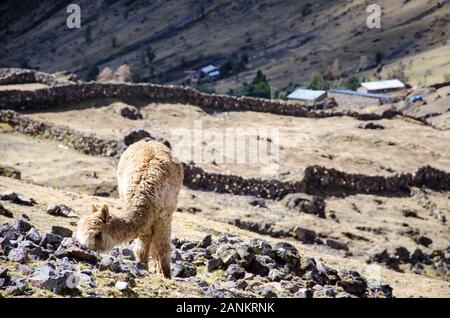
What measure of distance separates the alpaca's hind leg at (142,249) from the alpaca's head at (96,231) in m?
1.46

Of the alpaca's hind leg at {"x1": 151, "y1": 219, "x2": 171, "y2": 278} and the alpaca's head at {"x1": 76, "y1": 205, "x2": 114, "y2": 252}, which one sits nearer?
the alpaca's head at {"x1": 76, "y1": 205, "x2": 114, "y2": 252}

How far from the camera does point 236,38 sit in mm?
132875

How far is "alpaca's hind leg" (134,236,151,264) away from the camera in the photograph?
14406 millimetres

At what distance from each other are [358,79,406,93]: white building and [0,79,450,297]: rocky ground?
36.3m

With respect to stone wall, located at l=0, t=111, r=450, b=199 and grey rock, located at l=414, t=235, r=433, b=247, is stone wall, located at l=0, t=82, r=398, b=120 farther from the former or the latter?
grey rock, located at l=414, t=235, r=433, b=247

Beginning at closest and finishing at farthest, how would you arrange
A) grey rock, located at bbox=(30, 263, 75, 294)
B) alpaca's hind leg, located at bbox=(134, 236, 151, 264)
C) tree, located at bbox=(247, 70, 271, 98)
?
grey rock, located at bbox=(30, 263, 75, 294)
alpaca's hind leg, located at bbox=(134, 236, 151, 264)
tree, located at bbox=(247, 70, 271, 98)

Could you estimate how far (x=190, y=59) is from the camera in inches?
4887

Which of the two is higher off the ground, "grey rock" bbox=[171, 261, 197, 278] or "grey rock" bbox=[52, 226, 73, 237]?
"grey rock" bbox=[52, 226, 73, 237]

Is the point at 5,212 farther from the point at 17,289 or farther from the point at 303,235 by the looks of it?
the point at 303,235

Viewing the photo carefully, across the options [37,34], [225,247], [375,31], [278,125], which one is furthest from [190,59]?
[225,247]

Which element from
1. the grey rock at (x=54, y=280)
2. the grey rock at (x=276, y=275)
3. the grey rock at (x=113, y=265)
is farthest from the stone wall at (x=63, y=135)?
the grey rock at (x=54, y=280)

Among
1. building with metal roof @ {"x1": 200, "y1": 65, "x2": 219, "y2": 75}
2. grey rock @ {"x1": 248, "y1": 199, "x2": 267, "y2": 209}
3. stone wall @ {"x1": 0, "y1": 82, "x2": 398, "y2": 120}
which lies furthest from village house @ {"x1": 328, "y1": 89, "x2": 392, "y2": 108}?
grey rock @ {"x1": 248, "y1": 199, "x2": 267, "y2": 209}

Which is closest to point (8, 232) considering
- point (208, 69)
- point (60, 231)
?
point (60, 231)
